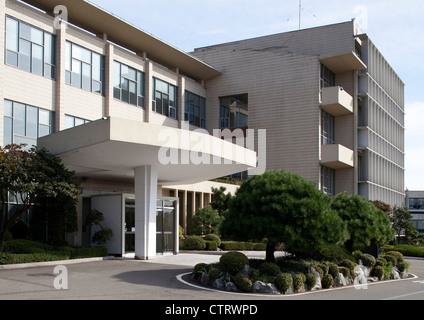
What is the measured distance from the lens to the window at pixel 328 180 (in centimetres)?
3891

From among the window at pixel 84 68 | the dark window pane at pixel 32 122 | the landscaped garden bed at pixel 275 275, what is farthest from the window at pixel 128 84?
the landscaped garden bed at pixel 275 275

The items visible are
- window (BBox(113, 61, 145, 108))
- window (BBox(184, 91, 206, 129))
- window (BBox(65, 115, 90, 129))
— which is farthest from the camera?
window (BBox(184, 91, 206, 129))

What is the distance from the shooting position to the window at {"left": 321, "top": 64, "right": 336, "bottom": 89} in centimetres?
3933

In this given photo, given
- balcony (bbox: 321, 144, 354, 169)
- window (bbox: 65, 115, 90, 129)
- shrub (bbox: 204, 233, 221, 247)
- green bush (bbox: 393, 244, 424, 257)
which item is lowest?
green bush (bbox: 393, 244, 424, 257)

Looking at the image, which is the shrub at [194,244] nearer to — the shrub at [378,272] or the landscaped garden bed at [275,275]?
the shrub at [378,272]

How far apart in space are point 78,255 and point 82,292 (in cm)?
789

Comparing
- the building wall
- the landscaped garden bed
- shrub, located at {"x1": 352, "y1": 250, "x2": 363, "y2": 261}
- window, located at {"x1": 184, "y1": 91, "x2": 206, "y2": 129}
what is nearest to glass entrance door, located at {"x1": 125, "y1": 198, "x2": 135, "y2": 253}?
the landscaped garden bed

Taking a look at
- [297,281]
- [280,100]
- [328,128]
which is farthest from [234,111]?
[297,281]

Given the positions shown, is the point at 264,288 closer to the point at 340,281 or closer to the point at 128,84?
the point at 340,281

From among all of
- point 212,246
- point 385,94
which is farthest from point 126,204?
point 385,94

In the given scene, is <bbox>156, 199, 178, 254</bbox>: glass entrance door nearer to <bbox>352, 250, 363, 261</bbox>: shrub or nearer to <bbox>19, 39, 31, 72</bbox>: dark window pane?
<bbox>352, 250, 363, 261</bbox>: shrub

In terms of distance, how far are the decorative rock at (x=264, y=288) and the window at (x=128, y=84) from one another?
1904cm

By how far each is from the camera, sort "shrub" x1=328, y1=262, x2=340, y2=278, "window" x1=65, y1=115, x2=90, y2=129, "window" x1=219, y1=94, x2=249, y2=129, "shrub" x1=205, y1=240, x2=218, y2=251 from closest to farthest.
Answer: "shrub" x1=328, y1=262, x2=340, y2=278, "window" x1=65, y1=115, x2=90, y2=129, "shrub" x1=205, y1=240, x2=218, y2=251, "window" x1=219, y1=94, x2=249, y2=129

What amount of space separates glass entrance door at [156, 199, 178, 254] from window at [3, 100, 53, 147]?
6.83m
